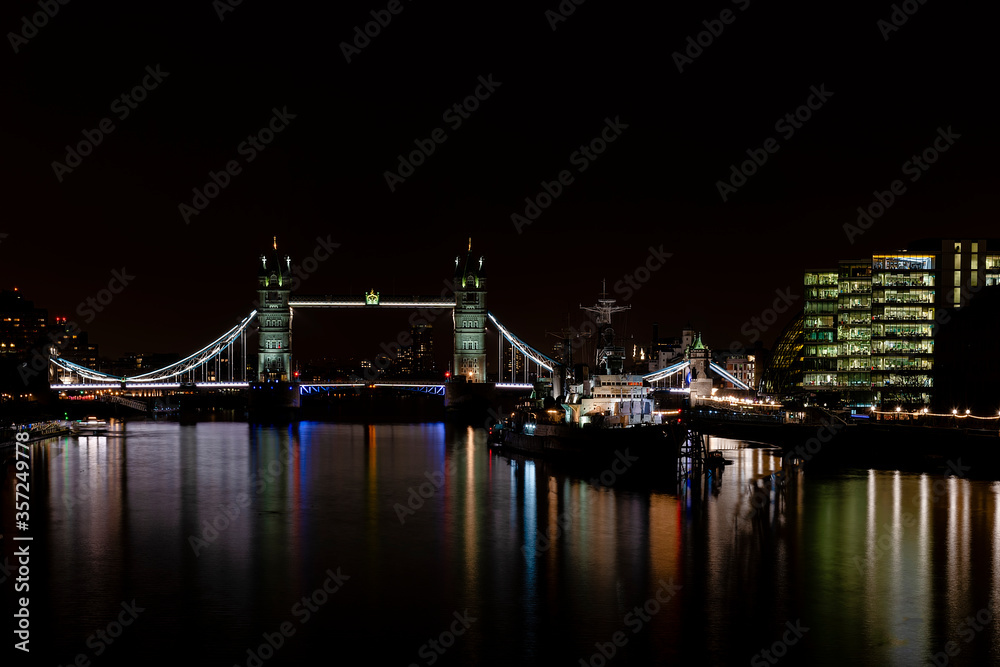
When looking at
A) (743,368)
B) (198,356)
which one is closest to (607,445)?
(198,356)

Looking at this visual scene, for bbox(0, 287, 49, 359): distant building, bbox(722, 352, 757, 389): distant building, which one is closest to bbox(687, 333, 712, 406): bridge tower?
bbox(722, 352, 757, 389): distant building

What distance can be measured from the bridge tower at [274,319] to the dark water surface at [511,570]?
196 ft

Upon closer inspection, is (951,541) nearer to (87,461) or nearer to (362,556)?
(362,556)

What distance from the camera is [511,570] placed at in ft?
83.1

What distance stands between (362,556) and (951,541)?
588 inches

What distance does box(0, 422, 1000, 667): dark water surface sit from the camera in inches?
768

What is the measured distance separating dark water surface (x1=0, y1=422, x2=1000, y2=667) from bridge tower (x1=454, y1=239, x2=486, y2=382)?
184 ft

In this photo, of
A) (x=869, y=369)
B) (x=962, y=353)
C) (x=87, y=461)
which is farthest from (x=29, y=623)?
(x=869, y=369)

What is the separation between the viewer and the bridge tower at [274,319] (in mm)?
102562

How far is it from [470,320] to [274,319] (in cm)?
1883

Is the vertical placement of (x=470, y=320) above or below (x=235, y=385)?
above

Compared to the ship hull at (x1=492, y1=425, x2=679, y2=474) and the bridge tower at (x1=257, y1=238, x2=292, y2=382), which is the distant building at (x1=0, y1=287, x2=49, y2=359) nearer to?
the bridge tower at (x1=257, y1=238, x2=292, y2=382)

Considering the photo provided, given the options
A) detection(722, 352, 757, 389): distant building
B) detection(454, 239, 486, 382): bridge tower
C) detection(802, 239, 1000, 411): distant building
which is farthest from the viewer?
detection(722, 352, 757, 389): distant building

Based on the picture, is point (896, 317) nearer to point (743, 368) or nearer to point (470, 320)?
point (470, 320)
